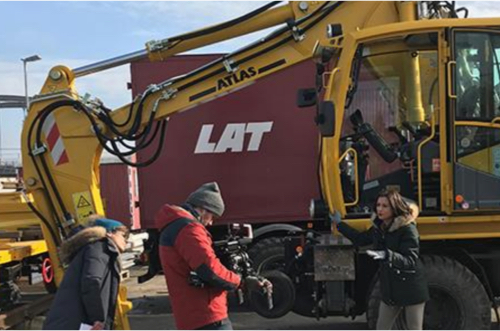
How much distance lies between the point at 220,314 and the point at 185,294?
270mm

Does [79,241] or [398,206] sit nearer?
[79,241]

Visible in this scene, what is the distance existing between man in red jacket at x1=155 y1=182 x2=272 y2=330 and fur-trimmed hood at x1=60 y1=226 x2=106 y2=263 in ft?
1.33

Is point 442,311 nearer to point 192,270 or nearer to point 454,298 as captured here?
point 454,298

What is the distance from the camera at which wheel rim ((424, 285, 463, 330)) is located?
17.9ft

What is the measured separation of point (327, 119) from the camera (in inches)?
213

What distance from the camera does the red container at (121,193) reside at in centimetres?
911

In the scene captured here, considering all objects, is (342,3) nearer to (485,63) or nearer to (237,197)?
(485,63)

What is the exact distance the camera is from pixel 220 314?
3924 millimetres

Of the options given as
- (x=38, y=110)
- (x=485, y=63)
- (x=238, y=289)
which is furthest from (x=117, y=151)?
(x=485, y=63)

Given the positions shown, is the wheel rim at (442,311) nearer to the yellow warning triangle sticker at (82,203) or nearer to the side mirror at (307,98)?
the side mirror at (307,98)

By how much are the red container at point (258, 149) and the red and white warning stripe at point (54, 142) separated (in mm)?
2052

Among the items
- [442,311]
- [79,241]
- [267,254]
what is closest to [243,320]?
[267,254]

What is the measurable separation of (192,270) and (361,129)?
2652 millimetres

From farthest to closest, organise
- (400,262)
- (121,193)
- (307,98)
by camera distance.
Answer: (121,193) → (307,98) → (400,262)
